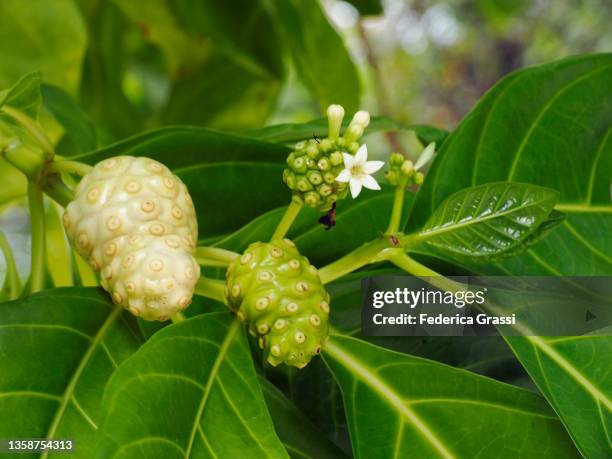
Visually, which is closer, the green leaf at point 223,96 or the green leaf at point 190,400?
the green leaf at point 190,400

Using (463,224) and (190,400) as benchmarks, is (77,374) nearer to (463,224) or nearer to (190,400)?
(190,400)

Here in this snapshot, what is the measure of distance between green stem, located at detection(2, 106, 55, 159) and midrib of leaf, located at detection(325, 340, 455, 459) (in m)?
0.23

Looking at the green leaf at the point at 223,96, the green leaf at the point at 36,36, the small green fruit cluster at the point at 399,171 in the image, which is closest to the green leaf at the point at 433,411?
the small green fruit cluster at the point at 399,171

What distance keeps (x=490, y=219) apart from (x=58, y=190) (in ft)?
0.90

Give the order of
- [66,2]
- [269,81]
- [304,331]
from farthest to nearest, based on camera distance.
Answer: [269,81] → [66,2] → [304,331]

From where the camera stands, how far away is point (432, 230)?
432mm

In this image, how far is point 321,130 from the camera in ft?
1.86

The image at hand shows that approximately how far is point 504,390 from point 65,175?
32 cm

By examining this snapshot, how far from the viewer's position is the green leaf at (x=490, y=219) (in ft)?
1.35

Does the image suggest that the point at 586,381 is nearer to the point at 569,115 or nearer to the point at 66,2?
the point at 569,115

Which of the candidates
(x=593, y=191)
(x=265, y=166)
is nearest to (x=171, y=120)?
(x=265, y=166)

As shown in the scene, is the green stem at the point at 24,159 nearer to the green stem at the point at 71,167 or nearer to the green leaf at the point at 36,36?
the green stem at the point at 71,167

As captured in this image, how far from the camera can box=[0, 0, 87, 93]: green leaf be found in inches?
33.4

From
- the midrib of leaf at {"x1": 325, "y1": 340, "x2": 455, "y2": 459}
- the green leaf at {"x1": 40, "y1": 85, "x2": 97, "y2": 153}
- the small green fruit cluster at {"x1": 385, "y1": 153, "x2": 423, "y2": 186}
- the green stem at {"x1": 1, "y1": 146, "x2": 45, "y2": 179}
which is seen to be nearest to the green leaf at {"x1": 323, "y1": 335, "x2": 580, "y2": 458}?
the midrib of leaf at {"x1": 325, "y1": 340, "x2": 455, "y2": 459}
